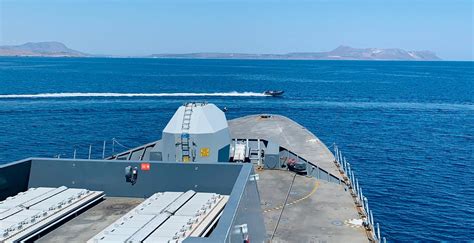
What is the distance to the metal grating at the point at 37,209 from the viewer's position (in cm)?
1046

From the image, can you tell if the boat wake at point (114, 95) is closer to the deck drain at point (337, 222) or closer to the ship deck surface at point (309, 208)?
the ship deck surface at point (309, 208)

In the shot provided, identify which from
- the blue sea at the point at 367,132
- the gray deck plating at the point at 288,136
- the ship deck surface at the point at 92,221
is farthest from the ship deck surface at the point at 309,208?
the blue sea at the point at 367,132

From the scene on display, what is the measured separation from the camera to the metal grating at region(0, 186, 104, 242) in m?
10.5

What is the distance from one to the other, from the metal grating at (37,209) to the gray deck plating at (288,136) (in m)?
27.2

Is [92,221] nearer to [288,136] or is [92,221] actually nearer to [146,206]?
[146,206]

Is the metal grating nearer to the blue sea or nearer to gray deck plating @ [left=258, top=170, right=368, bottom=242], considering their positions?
gray deck plating @ [left=258, top=170, right=368, bottom=242]

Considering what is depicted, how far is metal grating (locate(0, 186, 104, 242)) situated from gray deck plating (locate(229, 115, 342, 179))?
27.2m

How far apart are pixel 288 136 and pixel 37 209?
159ft

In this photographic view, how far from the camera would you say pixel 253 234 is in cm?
1251

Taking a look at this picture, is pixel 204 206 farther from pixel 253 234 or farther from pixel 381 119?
pixel 381 119

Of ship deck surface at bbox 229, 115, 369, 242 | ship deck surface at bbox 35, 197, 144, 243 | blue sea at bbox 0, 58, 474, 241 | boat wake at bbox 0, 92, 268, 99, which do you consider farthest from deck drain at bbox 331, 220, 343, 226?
boat wake at bbox 0, 92, 268, 99

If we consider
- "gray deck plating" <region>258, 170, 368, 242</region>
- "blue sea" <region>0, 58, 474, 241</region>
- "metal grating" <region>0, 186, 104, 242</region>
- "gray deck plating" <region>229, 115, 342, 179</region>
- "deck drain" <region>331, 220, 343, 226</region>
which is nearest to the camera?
"metal grating" <region>0, 186, 104, 242</region>

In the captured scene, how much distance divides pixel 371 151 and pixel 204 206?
65.1 metres

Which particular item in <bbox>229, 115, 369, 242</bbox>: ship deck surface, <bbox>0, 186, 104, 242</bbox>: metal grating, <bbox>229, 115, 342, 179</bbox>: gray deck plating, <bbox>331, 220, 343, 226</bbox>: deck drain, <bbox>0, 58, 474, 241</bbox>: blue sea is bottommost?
<bbox>0, 58, 474, 241</bbox>: blue sea
